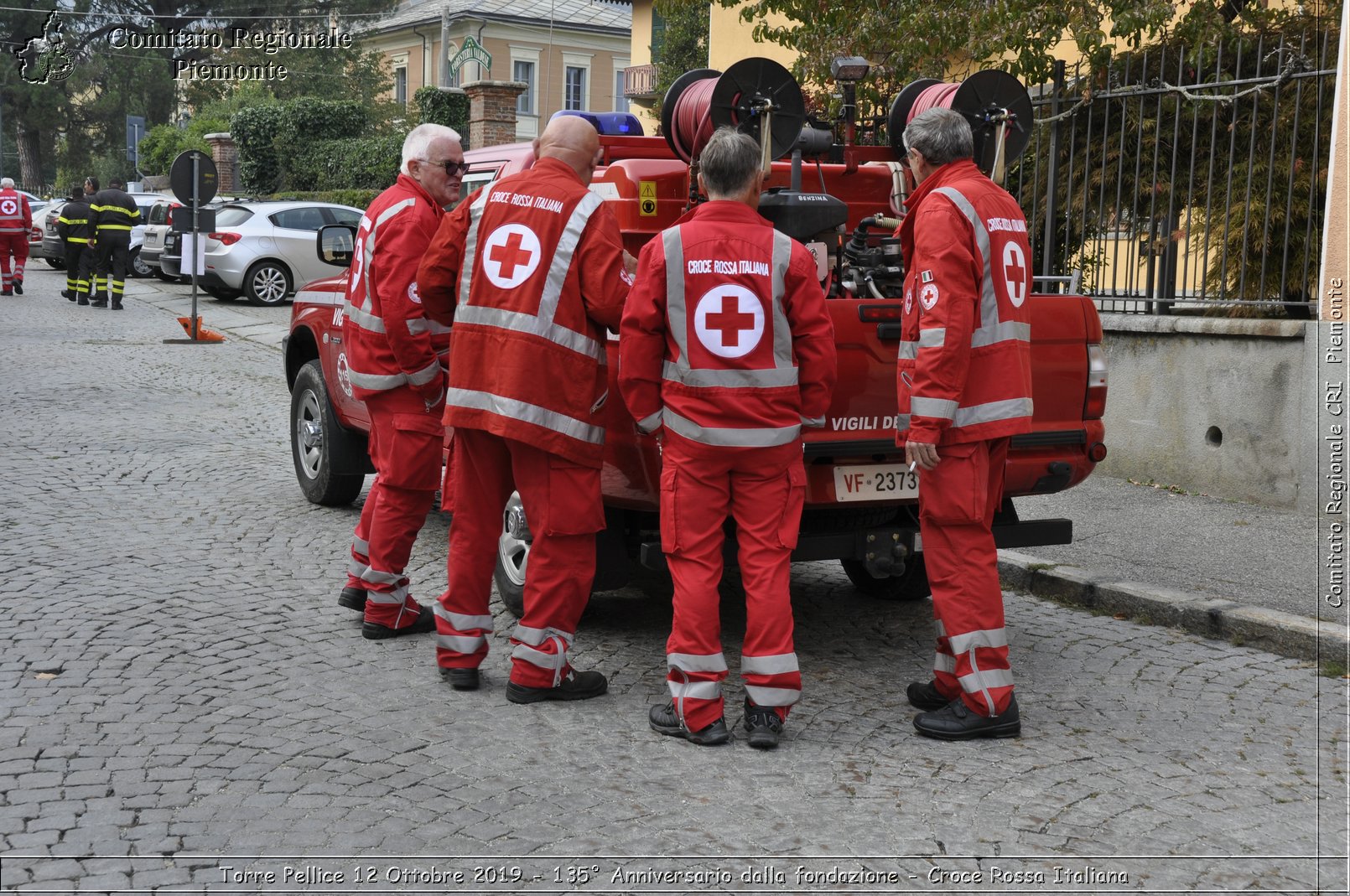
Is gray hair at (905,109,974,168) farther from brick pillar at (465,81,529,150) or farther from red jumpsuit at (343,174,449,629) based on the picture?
brick pillar at (465,81,529,150)

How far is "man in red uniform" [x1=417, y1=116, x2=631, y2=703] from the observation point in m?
4.75

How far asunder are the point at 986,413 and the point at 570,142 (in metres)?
1.70

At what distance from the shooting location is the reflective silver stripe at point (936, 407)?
452 centimetres

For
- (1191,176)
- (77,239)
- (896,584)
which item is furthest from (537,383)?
(77,239)

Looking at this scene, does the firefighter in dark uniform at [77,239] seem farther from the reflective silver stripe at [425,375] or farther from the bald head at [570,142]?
the bald head at [570,142]

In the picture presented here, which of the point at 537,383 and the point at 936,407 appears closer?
the point at 936,407

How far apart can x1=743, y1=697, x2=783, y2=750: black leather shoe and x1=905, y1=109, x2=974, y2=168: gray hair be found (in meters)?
1.91

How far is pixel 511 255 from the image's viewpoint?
478 cm

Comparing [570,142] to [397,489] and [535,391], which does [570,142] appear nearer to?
[535,391]

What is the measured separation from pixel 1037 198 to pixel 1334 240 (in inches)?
94.8

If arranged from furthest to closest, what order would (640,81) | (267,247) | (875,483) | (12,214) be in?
(640,81)
(12,214)
(267,247)
(875,483)

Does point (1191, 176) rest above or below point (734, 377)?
above

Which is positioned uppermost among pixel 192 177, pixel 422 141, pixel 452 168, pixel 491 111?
pixel 491 111

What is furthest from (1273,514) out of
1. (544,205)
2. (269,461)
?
(269,461)
